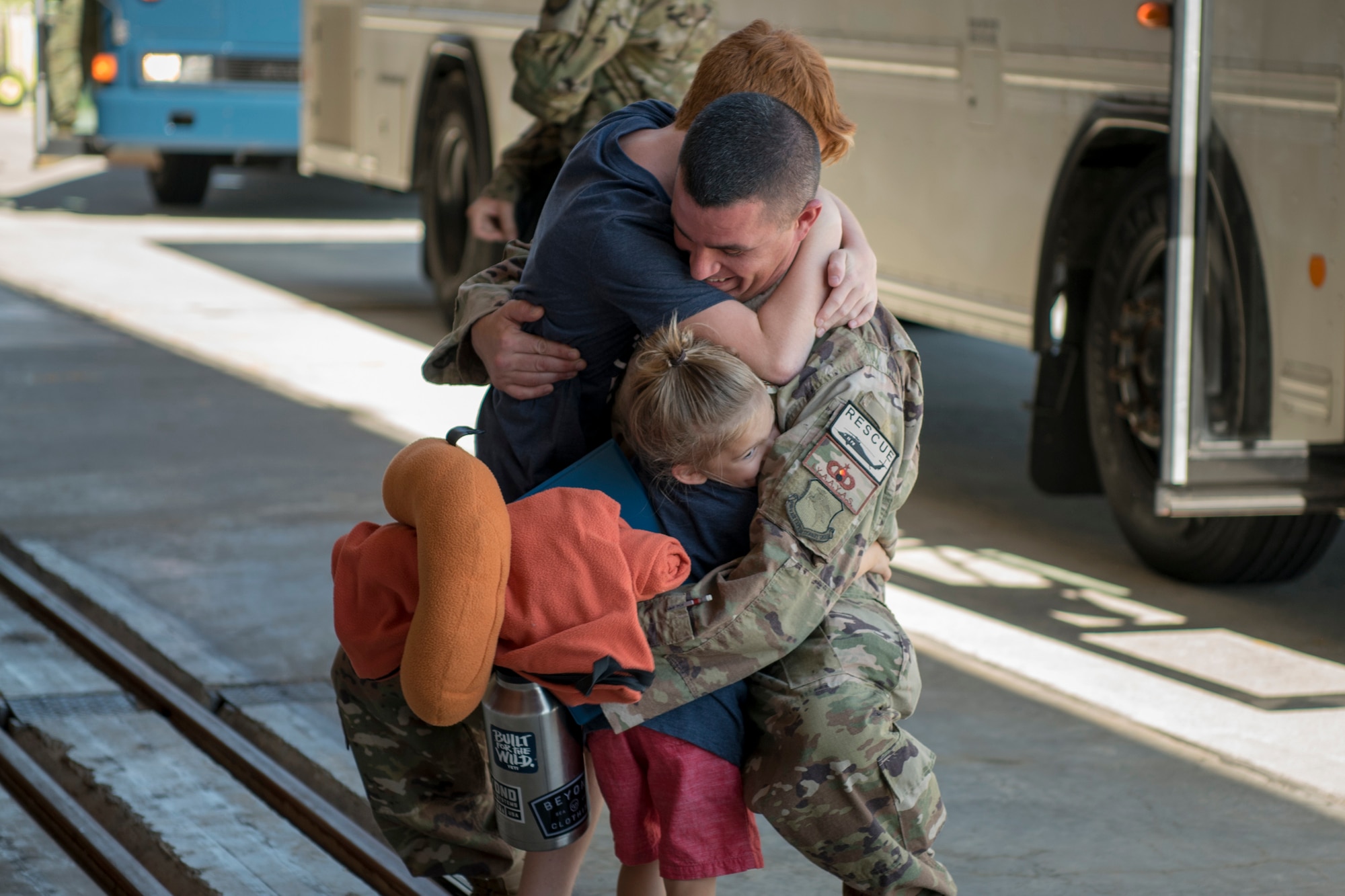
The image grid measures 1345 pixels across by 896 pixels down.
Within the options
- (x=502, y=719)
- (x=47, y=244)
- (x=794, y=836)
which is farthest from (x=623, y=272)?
(x=47, y=244)

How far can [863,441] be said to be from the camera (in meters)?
2.39

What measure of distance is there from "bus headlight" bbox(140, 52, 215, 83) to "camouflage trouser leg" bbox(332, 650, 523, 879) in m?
12.1

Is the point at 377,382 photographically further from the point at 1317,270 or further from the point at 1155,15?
the point at 1317,270

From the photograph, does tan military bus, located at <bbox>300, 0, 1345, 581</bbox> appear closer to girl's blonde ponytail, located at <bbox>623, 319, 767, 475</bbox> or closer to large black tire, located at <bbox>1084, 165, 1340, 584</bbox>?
large black tire, located at <bbox>1084, 165, 1340, 584</bbox>

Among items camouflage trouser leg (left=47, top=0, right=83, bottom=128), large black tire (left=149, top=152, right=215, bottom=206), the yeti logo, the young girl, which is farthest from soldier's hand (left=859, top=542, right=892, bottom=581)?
large black tire (left=149, top=152, right=215, bottom=206)

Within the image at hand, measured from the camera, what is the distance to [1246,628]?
4672 millimetres

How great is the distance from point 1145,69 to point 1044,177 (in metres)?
0.56

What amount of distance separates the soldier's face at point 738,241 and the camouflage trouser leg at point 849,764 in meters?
0.50

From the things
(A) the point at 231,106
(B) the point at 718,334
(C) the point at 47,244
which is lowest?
(C) the point at 47,244

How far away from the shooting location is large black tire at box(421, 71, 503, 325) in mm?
9000

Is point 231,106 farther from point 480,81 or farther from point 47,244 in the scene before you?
point 480,81

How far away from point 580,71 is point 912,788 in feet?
8.80

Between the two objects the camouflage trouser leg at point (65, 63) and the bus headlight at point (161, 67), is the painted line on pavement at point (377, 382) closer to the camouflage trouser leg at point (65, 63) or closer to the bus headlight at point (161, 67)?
the camouflage trouser leg at point (65, 63)

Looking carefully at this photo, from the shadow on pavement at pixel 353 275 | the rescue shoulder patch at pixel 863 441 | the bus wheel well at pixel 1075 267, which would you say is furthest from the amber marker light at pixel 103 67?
the rescue shoulder patch at pixel 863 441
